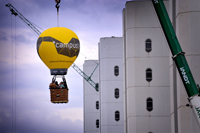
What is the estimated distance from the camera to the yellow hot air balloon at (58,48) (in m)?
45.0

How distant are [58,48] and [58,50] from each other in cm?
19

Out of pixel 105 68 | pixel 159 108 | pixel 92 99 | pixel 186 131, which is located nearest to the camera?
pixel 186 131

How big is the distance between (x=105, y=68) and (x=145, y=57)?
2245 centimetres

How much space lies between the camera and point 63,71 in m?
46.1

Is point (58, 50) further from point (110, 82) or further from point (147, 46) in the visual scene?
point (110, 82)

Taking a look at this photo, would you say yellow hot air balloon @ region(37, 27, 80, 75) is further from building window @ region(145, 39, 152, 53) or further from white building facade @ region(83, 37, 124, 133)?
white building facade @ region(83, 37, 124, 133)

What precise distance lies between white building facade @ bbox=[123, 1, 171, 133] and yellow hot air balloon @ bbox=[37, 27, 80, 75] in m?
6.36

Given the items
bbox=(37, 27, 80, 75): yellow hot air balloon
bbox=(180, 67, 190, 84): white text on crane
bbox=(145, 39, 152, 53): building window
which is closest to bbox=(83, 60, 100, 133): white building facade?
bbox=(145, 39, 152, 53): building window

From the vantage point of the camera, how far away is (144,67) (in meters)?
49.1

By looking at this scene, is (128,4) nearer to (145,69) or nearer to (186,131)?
(145,69)

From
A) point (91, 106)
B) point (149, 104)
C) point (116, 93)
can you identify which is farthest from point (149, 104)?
point (91, 106)

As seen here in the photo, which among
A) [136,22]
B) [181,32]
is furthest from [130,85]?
[181,32]

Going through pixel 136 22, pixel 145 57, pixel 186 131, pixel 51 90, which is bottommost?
pixel 186 131

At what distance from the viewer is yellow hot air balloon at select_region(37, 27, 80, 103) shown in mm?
44844
